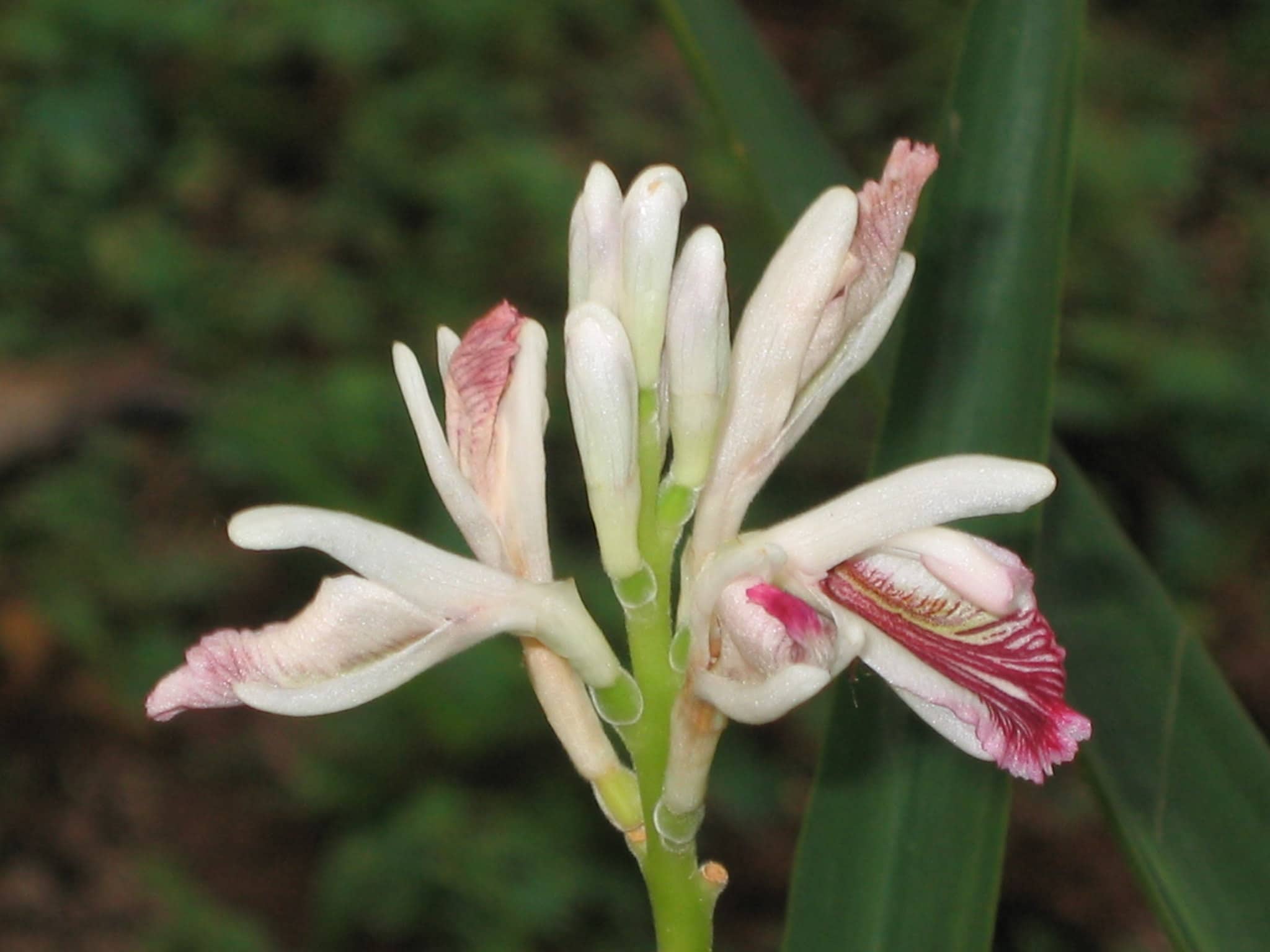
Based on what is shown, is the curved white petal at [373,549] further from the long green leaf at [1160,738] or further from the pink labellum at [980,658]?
the long green leaf at [1160,738]

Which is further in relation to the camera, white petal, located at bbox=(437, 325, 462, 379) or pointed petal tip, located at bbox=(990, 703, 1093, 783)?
white petal, located at bbox=(437, 325, 462, 379)

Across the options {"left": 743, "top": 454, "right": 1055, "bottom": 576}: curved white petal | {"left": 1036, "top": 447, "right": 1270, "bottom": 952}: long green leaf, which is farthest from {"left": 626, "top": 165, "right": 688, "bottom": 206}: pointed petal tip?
{"left": 1036, "top": 447, "right": 1270, "bottom": 952}: long green leaf

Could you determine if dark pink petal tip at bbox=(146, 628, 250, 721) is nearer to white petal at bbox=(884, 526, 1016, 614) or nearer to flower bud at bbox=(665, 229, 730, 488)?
flower bud at bbox=(665, 229, 730, 488)

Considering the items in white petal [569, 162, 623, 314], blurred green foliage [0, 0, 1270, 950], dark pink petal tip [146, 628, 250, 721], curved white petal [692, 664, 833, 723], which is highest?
blurred green foliage [0, 0, 1270, 950]

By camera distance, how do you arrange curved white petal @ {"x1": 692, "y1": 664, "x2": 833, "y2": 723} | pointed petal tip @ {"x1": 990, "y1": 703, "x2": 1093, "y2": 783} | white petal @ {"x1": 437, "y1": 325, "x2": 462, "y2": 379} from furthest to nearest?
white petal @ {"x1": 437, "y1": 325, "x2": 462, "y2": 379}, pointed petal tip @ {"x1": 990, "y1": 703, "x2": 1093, "y2": 783}, curved white petal @ {"x1": 692, "y1": 664, "x2": 833, "y2": 723}

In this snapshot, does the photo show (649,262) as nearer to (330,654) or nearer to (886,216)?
(886,216)
